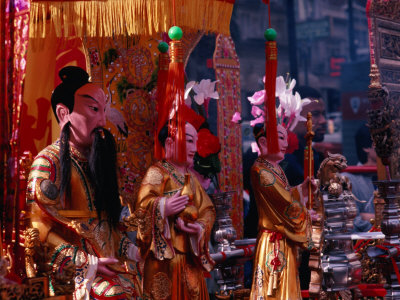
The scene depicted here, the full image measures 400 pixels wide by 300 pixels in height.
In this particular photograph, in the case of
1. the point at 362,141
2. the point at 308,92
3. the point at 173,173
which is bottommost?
the point at 173,173

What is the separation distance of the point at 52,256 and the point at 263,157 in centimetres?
222

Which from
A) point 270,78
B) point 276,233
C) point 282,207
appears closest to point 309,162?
point 282,207

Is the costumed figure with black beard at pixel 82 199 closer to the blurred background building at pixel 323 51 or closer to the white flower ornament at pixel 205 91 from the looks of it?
the white flower ornament at pixel 205 91

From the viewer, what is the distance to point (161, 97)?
496 centimetres

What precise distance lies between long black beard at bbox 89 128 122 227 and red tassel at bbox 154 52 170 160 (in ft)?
1.79

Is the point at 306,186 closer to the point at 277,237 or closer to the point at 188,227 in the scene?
the point at 277,237

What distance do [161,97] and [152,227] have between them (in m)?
0.93

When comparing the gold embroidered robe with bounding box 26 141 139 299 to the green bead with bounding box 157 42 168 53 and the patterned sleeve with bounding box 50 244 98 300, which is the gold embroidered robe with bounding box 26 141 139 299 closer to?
the patterned sleeve with bounding box 50 244 98 300

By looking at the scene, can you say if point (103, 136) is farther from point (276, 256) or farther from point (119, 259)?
point (276, 256)

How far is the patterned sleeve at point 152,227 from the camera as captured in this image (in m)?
4.55

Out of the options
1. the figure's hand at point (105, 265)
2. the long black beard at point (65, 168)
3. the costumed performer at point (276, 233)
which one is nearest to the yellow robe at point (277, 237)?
the costumed performer at point (276, 233)

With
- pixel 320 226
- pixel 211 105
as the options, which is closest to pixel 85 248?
pixel 320 226

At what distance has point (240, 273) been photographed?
610 centimetres

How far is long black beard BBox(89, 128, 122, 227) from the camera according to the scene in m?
4.18
